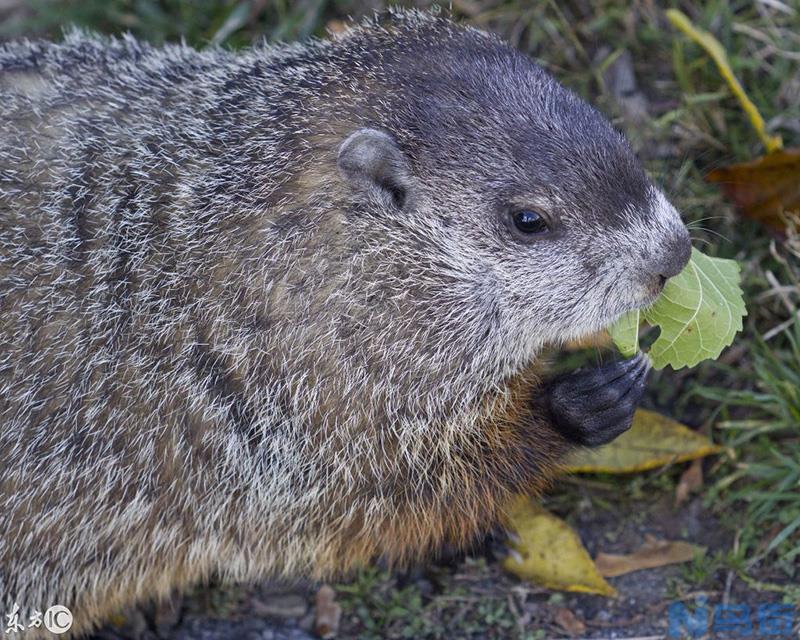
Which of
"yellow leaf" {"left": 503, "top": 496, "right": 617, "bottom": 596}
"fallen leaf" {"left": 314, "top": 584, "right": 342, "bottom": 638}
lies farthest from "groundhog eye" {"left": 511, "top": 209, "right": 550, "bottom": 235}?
"fallen leaf" {"left": 314, "top": 584, "right": 342, "bottom": 638}

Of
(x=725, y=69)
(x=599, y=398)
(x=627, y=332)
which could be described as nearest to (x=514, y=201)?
(x=627, y=332)

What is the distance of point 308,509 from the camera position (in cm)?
420

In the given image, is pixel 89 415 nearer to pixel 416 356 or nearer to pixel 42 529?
pixel 42 529

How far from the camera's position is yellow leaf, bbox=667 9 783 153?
16.8 feet

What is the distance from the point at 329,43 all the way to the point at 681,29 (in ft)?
6.44

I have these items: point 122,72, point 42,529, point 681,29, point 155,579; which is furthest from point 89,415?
point 681,29

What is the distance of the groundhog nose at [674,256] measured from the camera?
12.3 feet

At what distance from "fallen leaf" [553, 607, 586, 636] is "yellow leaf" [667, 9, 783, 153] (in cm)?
228

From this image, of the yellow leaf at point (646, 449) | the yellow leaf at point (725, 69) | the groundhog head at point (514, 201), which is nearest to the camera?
the groundhog head at point (514, 201)

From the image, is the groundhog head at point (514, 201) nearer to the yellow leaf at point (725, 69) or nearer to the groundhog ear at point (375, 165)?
the groundhog ear at point (375, 165)

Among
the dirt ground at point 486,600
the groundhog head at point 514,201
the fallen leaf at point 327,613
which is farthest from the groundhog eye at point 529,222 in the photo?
the fallen leaf at point 327,613


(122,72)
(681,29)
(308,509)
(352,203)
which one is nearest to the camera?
(352,203)

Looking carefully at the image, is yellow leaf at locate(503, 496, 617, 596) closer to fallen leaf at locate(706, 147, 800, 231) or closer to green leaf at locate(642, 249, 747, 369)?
green leaf at locate(642, 249, 747, 369)

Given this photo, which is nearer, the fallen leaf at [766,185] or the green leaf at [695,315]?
the green leaf at [695,315]
